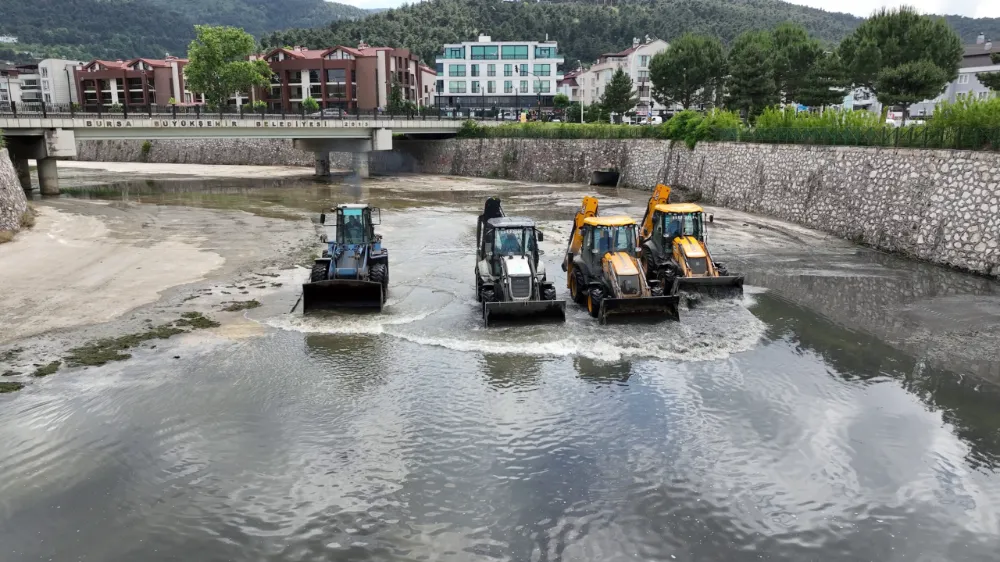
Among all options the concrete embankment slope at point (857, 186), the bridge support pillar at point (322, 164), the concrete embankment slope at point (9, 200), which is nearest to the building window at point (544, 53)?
the bridge support pillar at point (322, 164)

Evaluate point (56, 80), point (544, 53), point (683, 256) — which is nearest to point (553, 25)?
point (544, 53)

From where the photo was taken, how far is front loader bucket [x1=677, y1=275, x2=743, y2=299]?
1855cm

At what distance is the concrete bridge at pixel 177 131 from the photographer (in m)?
44.0

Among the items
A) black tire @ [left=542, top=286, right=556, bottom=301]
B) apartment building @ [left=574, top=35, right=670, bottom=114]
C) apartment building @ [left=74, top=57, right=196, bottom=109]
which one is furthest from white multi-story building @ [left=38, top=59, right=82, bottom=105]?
black tire @ [left=542, top=286, right=556, bottom=301]

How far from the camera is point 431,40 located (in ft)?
419

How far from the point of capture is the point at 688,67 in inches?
2552

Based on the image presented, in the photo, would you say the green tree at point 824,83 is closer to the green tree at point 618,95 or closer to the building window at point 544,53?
the green tree at point 618,95

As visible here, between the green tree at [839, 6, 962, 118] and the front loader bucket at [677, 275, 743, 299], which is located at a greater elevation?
the green tree at [839, 6, 962, 118]

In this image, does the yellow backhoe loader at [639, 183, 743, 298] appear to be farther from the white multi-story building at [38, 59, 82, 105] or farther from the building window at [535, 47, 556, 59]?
the white multi-story building at [38, 59, 82, 105]

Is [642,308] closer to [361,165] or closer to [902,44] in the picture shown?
[902,44]

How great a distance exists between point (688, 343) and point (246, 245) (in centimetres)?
1798

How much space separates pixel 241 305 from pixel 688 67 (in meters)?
55.8

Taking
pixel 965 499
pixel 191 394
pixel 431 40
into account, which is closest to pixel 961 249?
pixel 965 499

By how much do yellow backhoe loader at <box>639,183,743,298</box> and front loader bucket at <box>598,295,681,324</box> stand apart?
1.76 metres
